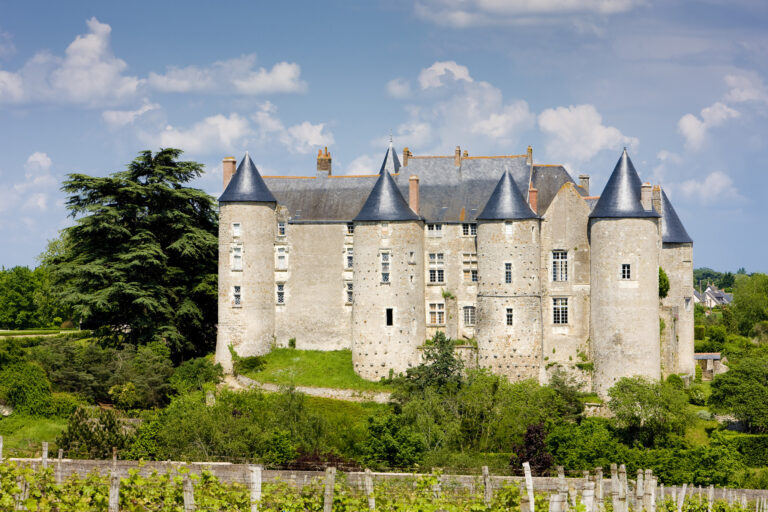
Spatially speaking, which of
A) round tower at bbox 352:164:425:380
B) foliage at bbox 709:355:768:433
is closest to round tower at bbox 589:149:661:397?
foliage at bbox 709:355:768:433

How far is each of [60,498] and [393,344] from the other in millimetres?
25374

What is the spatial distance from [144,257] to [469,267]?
53.6 feet

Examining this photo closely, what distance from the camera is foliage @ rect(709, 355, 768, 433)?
41.3 m

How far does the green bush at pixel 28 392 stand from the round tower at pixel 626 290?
Answer: 2446cm

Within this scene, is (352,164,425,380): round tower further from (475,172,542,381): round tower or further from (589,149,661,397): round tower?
(589,149,661,397): round tower

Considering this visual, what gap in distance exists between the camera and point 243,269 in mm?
47000

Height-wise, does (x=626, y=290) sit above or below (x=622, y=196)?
below

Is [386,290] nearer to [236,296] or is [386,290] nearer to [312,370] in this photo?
[312,370]

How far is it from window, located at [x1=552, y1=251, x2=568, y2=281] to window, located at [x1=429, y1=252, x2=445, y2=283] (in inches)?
214

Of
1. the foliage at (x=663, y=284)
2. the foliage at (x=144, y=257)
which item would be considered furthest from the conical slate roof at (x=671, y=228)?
the foliage at (x=144, y=257)

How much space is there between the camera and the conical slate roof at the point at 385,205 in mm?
45438

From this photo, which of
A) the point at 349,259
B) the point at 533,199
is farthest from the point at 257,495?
the point at 349,259

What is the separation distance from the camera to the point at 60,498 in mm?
20578

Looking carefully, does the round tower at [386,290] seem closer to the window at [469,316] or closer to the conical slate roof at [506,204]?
the window at [469,316]
